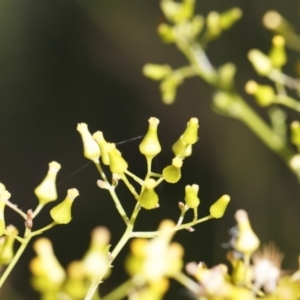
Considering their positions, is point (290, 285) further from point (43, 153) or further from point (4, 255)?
point (43, 153)

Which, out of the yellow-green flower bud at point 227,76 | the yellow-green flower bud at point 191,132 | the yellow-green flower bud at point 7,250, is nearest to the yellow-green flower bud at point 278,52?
the yellow-green flower bud at point 227,76

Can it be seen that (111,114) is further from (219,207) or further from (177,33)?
(219,207)

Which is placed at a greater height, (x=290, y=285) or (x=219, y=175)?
(x=219, y=175)

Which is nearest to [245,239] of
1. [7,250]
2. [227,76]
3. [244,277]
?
[244,277]

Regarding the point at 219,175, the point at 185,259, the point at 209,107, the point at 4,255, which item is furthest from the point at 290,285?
the point at 209,107

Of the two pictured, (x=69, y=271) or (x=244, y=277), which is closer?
(x=69, y=271)

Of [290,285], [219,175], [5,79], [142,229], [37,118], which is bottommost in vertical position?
[290,285]
